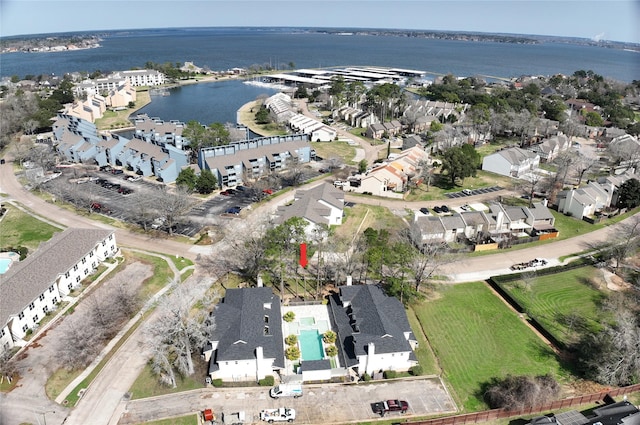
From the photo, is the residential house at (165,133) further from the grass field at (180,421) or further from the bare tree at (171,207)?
the grass field at (180,421)

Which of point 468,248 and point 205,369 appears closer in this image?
point 205,369

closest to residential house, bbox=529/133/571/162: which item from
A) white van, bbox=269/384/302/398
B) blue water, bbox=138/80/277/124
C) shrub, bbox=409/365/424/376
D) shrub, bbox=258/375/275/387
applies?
shrub, bbox=409/365/424/376

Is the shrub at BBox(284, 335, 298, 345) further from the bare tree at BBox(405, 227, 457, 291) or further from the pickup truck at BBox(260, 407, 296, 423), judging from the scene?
the bare tree at BBox(405, 227, 457, 291)

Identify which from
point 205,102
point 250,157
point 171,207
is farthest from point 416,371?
point 205,102

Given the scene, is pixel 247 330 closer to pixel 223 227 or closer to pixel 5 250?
pixel 223 227

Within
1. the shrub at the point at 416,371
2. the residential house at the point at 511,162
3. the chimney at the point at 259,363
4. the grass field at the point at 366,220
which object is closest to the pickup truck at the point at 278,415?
the chimney at the point at 259,363

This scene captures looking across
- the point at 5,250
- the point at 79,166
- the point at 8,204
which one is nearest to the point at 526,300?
the point at 5,250

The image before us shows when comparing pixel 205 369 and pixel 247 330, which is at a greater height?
pixel 247 330
